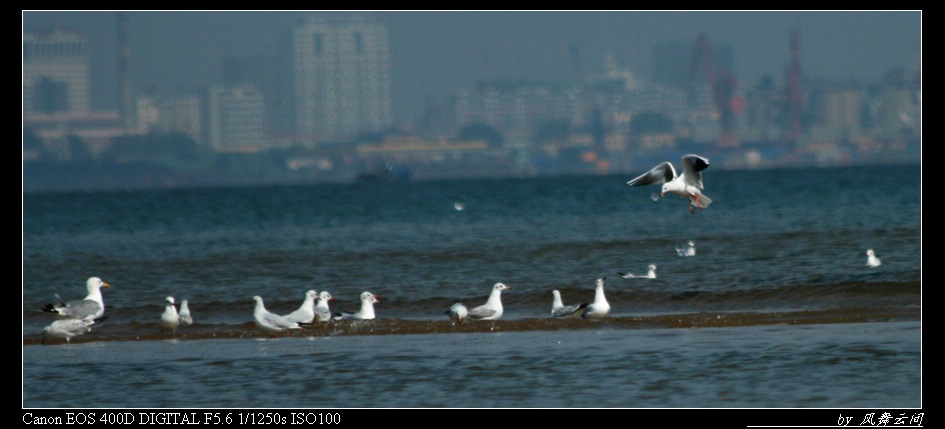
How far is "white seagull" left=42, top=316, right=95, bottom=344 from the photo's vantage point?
1343cm

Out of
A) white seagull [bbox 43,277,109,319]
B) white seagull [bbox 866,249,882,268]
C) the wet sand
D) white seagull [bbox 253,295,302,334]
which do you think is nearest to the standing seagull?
the wet sand

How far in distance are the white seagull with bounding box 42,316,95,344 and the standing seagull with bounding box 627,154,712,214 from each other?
577 cm

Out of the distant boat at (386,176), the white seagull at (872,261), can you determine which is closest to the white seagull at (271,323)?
the white seagull at (872,261)

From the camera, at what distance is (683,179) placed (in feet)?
39.7

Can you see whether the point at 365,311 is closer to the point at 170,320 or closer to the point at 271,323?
the point at 271,323

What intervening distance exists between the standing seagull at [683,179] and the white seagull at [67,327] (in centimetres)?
577

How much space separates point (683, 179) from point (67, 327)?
6273 millimetres

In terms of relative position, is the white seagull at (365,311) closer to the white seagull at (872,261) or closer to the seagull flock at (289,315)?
the seagull flock at (289,315)

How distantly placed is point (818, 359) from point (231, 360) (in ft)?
16.3

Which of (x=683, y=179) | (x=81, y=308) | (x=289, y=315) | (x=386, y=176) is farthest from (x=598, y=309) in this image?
(x=386, y=176)

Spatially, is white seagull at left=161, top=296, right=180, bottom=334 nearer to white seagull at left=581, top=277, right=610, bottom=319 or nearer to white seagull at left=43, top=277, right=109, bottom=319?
white seagull at left=43, top=277, right=109, bottom=319

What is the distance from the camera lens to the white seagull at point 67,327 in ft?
44.1
